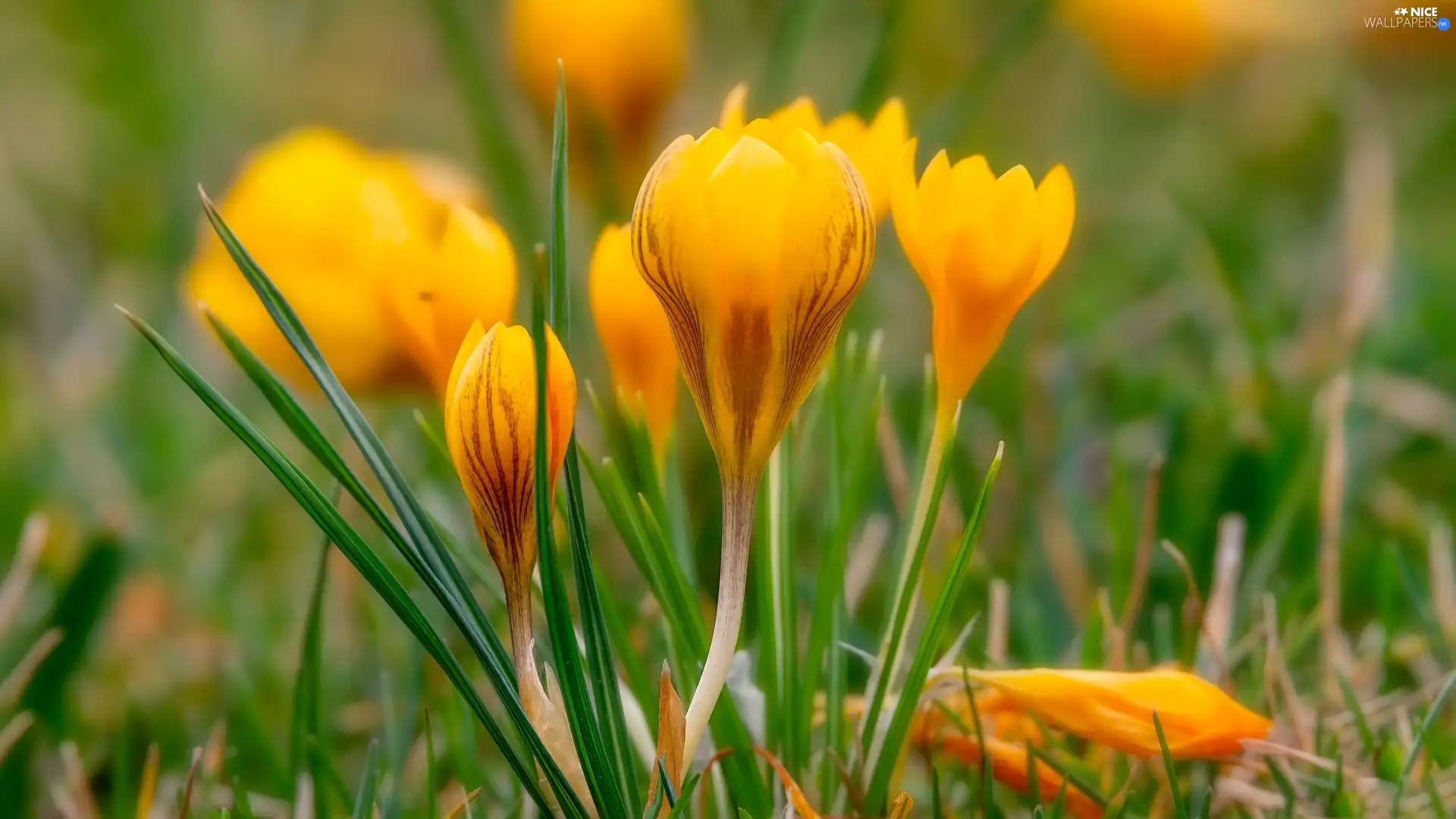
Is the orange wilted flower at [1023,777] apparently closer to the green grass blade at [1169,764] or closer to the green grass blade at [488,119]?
the green grass blade at [1169,764]

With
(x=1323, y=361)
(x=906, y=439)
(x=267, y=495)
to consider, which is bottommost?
(x=267, y=495)

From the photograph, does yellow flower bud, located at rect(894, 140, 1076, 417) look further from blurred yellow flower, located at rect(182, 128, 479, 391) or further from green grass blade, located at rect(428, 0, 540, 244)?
green grass blade, located at rect(428, 0, 540, 244)

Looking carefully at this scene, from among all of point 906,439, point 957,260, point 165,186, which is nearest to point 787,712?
point 957,260

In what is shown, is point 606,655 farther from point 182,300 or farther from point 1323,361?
point 182,300

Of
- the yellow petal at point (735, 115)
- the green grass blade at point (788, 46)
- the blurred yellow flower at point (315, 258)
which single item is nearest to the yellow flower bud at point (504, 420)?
the yellow petal at point (735, 115)

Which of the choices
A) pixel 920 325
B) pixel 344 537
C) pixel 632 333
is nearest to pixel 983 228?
pixel 632 333

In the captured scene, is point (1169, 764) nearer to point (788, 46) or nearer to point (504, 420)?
point (504, 420)
